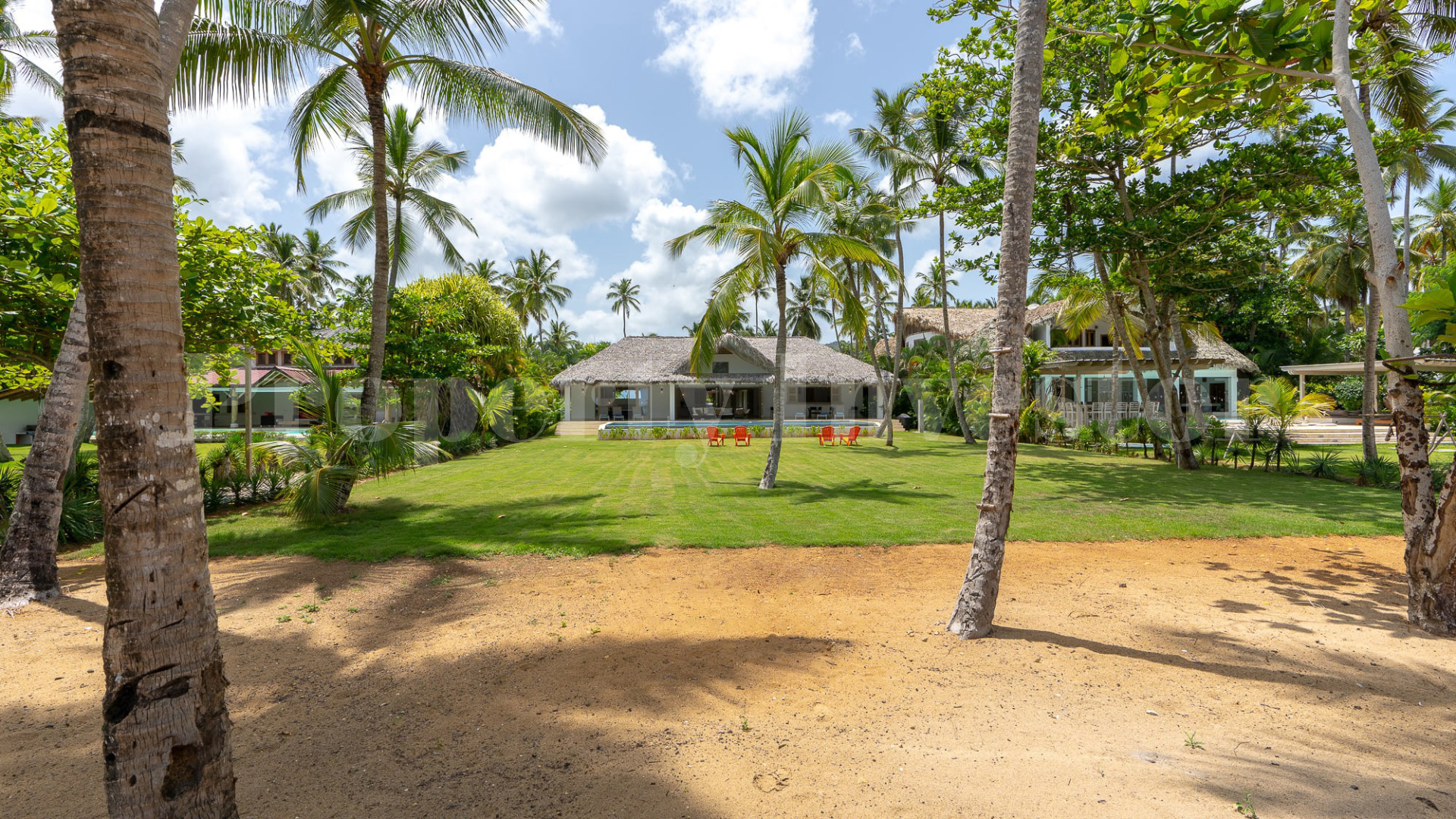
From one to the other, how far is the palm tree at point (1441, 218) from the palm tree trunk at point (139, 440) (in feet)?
136

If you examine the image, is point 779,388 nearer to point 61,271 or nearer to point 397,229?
point 61,271

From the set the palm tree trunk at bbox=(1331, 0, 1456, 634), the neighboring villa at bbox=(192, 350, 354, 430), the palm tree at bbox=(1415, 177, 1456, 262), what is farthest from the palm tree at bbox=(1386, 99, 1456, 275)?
the neighboring villa at bbox=(192, 350, 354, 430)

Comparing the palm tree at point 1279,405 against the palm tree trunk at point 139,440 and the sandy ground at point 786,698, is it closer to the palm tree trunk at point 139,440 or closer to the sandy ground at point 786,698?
the sandy ground at point 786,698

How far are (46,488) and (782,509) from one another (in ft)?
26.7

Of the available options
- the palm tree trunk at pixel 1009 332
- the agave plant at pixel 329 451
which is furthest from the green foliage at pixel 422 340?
the palm tree trunk at pixel 1009 332

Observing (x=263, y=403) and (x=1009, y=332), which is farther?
(x=263, y=403)

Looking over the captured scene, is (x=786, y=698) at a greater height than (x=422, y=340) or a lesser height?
lesser

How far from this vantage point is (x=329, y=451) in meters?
8.76

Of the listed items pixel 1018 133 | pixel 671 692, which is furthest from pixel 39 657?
pixel 1018 133

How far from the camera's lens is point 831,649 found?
454 cm

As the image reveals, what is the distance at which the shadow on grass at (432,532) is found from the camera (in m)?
7.44

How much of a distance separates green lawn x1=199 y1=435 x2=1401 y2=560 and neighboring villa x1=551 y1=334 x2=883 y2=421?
44.3 ft

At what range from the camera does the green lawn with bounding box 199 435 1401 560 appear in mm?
7973

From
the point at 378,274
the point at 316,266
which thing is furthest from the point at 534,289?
the point at 378,274
